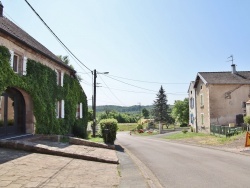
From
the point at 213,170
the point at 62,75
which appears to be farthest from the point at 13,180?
the point at 62,75

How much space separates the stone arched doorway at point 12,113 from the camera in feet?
49.1

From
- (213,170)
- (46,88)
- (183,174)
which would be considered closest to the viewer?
(183,174)

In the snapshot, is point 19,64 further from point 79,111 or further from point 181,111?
point 181,111

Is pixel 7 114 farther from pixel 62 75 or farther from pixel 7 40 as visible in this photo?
pixel 62 75

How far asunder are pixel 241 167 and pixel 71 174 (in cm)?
693

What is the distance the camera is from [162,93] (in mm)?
86250

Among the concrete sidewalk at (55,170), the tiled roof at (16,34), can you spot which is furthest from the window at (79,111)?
the concrete sidewalk at (55,170)

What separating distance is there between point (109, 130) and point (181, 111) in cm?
7298

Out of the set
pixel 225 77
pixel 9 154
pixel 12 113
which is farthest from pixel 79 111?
pixel 225 77

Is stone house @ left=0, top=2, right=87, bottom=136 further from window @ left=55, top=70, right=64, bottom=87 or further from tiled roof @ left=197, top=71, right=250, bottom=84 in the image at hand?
tiled roof @ left=197, top=71, right=250, bottom=84

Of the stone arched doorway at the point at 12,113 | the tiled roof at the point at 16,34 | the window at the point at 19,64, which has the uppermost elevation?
the tiled roof at the point at 16,34

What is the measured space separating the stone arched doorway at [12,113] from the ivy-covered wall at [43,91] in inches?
30.8

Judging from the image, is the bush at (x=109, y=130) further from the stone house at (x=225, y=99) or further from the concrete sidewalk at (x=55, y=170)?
the stone house at (x=225, y=99)

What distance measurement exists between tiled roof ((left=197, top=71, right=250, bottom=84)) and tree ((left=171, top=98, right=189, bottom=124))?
4915 centimetres
